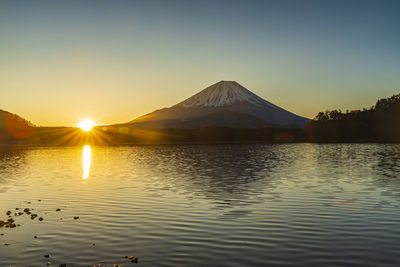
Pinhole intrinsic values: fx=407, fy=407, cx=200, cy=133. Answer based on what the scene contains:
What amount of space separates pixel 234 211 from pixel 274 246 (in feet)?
25.8

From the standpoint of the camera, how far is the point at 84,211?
25.4 metres

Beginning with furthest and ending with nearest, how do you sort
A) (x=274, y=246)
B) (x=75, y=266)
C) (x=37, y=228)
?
(x=37, y=228) → (x=274, y=246) → (x=75, y=266)

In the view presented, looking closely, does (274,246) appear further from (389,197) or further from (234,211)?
(389,197)

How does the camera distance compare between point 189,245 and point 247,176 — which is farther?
point 247,176

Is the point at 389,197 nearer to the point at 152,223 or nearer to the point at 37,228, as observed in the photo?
the point at 152,223

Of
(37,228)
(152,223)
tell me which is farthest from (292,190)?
(37,228)

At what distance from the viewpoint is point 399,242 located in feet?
54.7

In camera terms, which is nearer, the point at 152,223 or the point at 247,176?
the point at 152,223

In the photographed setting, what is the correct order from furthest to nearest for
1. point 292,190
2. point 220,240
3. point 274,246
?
1. point 292,190
2. point 220,240
3. point 274,246

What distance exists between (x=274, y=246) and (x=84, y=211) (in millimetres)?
13654

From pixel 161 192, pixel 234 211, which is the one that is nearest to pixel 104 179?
pixel 161 192

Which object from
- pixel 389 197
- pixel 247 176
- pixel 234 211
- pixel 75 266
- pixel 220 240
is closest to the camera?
pixel 75 266

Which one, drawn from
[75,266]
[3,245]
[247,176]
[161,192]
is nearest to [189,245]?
[75,266]

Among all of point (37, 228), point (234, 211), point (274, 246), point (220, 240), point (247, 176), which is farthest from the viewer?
point (247, 176)
